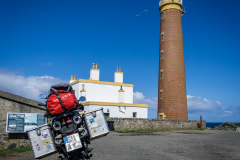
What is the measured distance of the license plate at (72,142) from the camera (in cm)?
448

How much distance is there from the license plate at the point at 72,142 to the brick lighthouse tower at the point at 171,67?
26.0 meters

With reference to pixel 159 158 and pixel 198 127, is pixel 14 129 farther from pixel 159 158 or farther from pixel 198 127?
pixel 198 127

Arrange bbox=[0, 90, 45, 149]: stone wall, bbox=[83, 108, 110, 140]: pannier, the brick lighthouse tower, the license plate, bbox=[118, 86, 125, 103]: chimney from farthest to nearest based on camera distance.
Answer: bbox=[118, 86, 125, 103]: chimney < the brick lighthouse tower < bbox=[0, 90, 45, 149]: stone wall < bbox=[83, 108, 110, 140]: pannier < the license plate

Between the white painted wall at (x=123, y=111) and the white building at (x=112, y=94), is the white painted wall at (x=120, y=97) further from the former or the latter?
the white painted wall at (x=123, y=111)

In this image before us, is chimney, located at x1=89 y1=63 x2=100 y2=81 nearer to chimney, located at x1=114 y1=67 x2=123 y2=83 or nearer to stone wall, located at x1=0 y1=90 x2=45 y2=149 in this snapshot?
chimney, located at x1=114 y1=67 x2=123 y2=83

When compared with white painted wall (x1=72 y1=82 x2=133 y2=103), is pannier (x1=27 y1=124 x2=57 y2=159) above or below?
below

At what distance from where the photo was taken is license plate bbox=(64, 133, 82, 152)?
448cm

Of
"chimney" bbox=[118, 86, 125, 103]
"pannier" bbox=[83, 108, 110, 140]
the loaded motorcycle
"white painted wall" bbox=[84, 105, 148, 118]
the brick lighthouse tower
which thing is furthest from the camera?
"chimney" bbox=[118, 86, 125, 103]

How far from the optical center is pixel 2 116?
32.2 feet

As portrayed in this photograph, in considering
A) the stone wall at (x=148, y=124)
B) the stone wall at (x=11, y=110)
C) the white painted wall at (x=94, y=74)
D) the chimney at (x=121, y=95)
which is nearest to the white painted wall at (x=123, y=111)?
the chimney at (x=121, y=95)

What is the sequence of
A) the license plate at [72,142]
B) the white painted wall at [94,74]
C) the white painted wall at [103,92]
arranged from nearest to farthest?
the license plate at [72,142]
the white painted wall at [103,92]
the white painted wall at [94,74]

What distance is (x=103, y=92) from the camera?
33750 millimetres

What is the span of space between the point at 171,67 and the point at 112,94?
9748 mm

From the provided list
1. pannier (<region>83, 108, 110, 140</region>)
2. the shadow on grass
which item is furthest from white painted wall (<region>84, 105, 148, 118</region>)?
pannier (<region>83, 108, 110, 140</region>)
